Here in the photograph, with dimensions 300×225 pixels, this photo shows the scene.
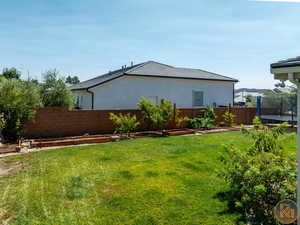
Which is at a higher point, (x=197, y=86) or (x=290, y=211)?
(x=197, y=86)

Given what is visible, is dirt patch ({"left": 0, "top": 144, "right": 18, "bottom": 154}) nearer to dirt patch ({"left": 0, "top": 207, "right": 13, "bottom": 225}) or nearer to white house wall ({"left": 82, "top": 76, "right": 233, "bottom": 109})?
dirt patch ({"left": 0, "top": 207, "right": 13, "bottom": 225})

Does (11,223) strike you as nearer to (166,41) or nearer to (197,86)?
(166,41)

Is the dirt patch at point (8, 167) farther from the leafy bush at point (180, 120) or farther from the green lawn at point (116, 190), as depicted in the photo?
the leafy bush at point (180, 120)

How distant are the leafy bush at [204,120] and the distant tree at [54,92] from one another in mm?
7713

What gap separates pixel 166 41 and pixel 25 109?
8871 millimetres

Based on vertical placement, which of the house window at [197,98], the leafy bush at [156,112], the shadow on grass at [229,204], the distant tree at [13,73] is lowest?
the shadow on grass at [229,204]

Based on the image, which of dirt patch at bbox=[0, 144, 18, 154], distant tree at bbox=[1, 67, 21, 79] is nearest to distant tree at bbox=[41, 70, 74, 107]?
distant tree at bbox=[1, 67, 21, 79]

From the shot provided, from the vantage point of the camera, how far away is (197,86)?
17.6 metres

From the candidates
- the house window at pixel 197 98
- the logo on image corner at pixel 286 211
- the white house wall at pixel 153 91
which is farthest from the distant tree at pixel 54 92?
the logo on image corner at pixel 286 211

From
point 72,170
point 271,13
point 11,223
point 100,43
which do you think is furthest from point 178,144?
point 100,43

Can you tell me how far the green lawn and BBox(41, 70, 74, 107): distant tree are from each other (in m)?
6.31

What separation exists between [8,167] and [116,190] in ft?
11.9

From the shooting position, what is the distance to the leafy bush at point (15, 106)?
30.4 feet

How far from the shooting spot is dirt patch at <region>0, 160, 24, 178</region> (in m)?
5.64
